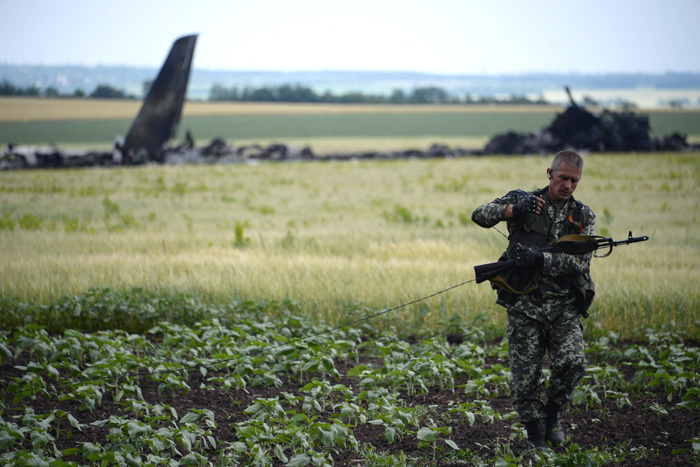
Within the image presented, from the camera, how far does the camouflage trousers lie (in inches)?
212

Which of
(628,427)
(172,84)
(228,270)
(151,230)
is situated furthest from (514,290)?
(172,84)

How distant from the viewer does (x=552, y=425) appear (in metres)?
5.63

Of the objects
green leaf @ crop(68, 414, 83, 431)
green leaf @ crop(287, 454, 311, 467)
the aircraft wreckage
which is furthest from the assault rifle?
the aircraft wreckage

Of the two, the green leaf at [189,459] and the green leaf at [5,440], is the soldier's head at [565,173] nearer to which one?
the green leaf at [189,459]

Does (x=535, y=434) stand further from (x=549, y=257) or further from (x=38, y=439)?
(x=38, y=439)

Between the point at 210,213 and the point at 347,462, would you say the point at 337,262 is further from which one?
the point at 210,213

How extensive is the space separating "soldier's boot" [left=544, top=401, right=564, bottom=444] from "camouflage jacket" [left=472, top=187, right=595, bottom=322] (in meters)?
0.77

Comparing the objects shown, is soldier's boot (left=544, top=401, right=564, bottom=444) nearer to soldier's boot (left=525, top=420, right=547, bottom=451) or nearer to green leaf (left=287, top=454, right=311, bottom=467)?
soldier's boot (left=525, top=420, right=547, bottom=451)

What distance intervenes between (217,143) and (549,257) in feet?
129

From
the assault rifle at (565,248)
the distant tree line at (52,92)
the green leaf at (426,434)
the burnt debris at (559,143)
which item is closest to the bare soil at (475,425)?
the green leaf at (426,434)

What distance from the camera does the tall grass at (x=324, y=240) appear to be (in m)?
9.65

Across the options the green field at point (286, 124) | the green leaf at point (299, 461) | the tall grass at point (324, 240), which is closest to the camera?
the green leaf at point (299, 461)

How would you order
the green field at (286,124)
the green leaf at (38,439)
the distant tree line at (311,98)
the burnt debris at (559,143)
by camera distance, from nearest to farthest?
the green leaf at (38,439) → the burnt debris at (559,143) → the green field at (286,124) → the distant tree line at (311,98)

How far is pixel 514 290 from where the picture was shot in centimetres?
544
